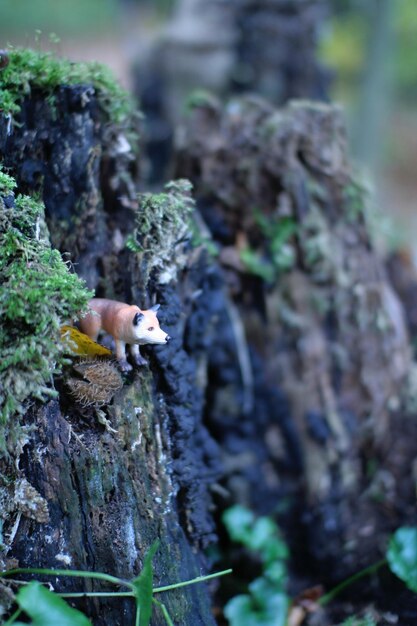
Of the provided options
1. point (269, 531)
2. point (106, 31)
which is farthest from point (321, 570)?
point (106, 31)

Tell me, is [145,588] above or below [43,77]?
below

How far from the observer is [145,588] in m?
1.92

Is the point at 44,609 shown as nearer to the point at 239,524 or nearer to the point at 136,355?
the point at 136,355

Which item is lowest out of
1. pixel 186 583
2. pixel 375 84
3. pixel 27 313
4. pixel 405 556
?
pixel 405 556

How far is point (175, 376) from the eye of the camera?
7.72 ft

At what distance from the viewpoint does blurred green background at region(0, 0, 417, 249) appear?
39.2ft

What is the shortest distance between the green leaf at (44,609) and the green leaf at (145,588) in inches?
8.3

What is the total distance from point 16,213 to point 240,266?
1594 mm

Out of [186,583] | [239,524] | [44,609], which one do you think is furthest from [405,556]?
[44,609]

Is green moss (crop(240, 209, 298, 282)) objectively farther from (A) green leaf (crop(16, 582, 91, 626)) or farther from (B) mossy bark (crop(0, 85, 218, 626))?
(A) green leaf (crop(16, 582, 91, 626))

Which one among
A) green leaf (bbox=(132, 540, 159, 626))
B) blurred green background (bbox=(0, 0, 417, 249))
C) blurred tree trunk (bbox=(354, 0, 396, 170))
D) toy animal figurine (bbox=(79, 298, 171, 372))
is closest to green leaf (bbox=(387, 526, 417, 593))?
green leaf (bbox=(132, 540, 159, 626))

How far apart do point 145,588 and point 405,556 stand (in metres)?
1.18

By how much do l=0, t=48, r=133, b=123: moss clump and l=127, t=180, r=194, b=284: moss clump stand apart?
0.56 metres

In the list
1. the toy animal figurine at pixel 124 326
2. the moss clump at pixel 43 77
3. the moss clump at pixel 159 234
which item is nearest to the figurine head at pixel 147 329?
the toy animal figurine at pixel 124 326
